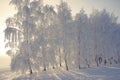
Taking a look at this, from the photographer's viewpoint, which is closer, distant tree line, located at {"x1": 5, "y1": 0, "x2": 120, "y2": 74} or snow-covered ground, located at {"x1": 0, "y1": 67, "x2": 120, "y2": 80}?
snow-covered ground, located at {"x1": 0, "y1": 67, "x2": 120, "y2": 80}

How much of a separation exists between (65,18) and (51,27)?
3700 millimetres

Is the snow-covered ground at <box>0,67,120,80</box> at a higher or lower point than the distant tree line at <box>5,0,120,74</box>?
lower

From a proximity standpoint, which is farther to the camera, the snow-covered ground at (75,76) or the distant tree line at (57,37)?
the distant tree line at (57,37)

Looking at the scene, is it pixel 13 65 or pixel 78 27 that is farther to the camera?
pixel 78 27

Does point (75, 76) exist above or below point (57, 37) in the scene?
below

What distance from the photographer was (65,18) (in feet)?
179

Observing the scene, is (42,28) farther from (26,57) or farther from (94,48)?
(94,48)

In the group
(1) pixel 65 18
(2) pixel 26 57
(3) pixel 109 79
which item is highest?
(1) pixel 65 18

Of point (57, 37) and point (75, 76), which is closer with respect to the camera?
point (75, 76)

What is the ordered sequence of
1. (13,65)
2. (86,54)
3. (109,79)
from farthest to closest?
(86,54) < (13,65) < (109,79)

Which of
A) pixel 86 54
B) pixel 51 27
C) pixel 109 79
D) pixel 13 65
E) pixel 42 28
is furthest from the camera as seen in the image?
A: pixel 86 54

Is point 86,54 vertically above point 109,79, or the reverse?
point 86,54

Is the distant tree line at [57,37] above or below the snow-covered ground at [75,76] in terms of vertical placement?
above

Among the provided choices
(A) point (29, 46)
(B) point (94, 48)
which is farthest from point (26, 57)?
(B) point (94, 48)
